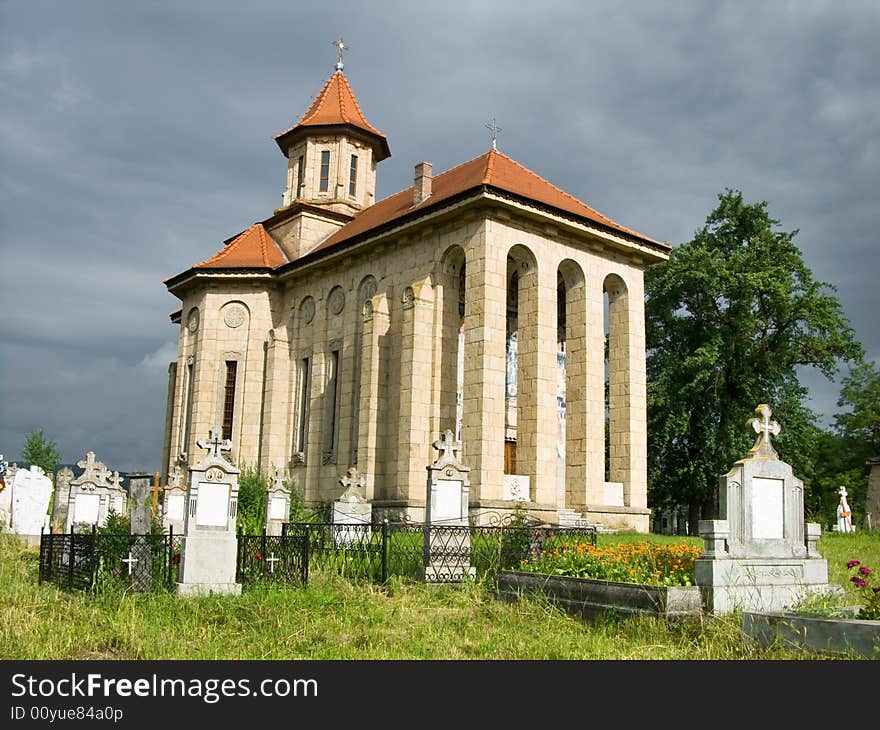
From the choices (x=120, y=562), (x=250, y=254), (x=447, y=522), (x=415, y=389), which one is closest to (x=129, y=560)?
(x=120, y=562)

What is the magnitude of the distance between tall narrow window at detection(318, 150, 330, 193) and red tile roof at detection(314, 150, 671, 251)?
226 inches

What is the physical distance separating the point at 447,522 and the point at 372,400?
12393 millimetres

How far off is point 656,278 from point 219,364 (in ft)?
60.5

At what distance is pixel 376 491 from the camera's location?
86.8 ft

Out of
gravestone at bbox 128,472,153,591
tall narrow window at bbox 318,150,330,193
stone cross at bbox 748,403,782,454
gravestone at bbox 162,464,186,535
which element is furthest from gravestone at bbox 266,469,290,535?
tall narrow window at bbox 318,150,330,193

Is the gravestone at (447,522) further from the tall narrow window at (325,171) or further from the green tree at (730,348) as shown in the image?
the tall narrow window at (325,171)

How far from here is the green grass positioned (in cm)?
818

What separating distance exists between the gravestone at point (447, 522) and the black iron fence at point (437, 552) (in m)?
0.02

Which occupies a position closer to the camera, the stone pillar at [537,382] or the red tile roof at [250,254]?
Answer: the stone pillar at [537,382]

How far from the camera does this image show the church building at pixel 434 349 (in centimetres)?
2438

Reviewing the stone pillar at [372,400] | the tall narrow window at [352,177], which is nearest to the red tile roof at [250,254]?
the tall narrow window at [352,177]

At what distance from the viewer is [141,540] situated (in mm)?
12617

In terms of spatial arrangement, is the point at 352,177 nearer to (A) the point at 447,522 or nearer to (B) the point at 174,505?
(B) the point at 174,505

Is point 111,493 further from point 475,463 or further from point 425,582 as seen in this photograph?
point 425,582
